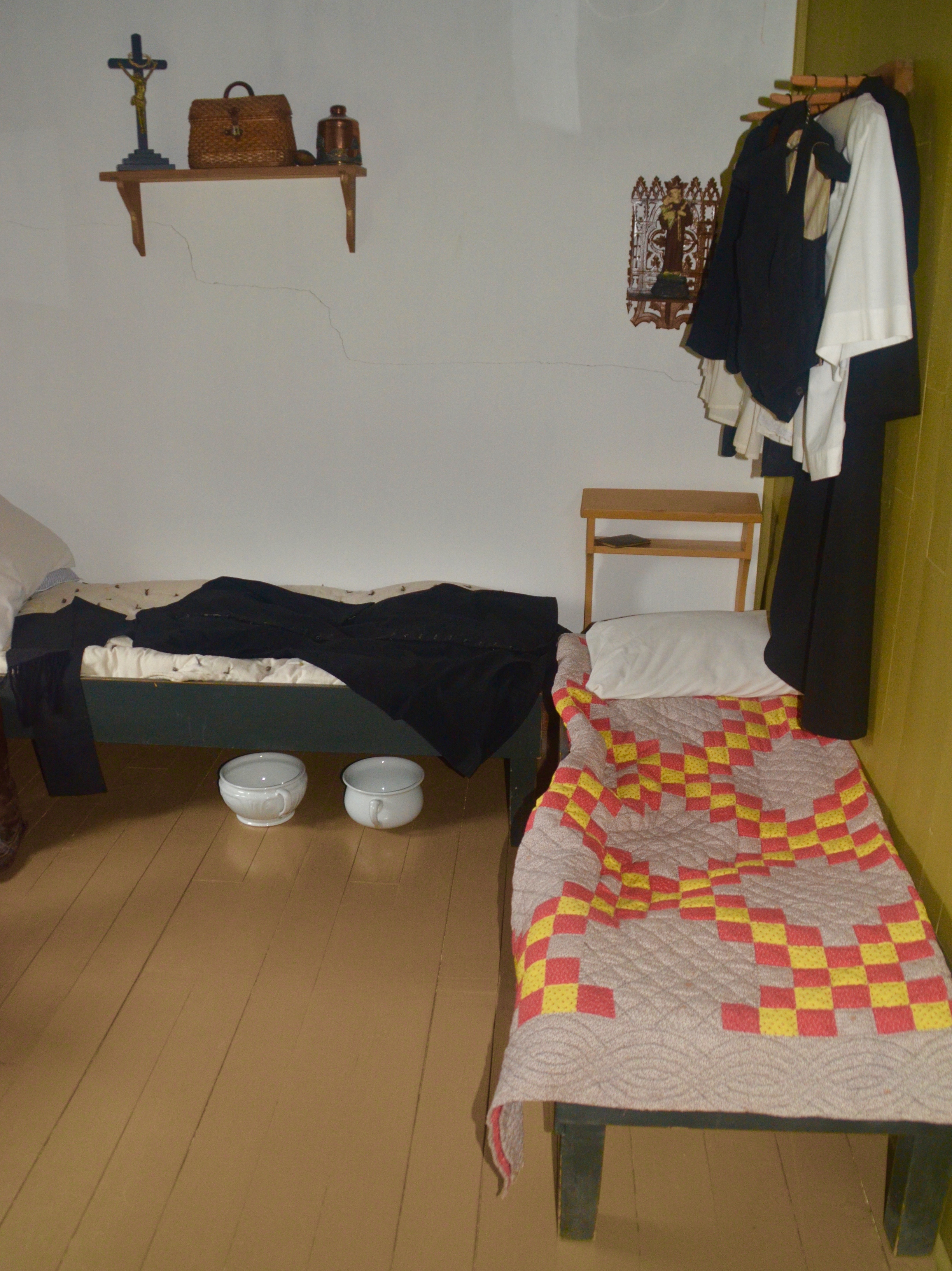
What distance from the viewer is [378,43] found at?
9.53 ft

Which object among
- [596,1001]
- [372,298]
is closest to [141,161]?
[372,298]

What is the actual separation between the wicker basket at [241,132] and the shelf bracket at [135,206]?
0.84 feet

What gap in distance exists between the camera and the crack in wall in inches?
123

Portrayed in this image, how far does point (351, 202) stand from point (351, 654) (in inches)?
54.6

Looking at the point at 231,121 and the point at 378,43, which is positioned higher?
the point at 378,43

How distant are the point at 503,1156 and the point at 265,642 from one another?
1.60 meters

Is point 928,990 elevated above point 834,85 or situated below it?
below

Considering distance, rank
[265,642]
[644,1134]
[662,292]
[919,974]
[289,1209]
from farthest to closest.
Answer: [662,292] → [265,642] → [644,1134] → [289,1209] → [919,974]

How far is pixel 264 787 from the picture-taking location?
2691 millimetres

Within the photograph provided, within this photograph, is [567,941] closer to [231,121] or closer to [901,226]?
[901,226]

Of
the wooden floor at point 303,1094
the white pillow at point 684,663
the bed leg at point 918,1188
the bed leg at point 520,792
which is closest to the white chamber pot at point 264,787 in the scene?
the wooden floor at point 303,1094

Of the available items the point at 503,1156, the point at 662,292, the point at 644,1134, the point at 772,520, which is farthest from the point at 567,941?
the point at 662,292

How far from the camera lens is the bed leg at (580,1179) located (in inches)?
60.3

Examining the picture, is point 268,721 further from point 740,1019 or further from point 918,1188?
point 918,1188
